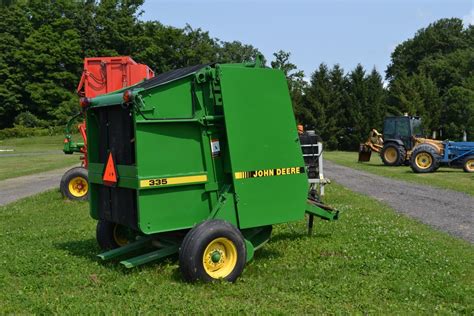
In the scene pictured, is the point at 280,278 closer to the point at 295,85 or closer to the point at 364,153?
the point at 364,153

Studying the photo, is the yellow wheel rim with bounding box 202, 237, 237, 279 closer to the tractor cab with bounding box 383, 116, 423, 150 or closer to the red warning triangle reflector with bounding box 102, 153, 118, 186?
the red warning triangle reflector with bounding box 102, 153, 118, 186

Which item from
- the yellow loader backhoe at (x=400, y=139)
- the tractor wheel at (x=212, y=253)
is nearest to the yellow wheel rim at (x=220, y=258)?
the tractor wheel at (x=212, y=253)

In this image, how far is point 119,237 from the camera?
7.70m

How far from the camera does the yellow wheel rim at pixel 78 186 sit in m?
13.9

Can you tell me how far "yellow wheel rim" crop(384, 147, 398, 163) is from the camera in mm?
28016

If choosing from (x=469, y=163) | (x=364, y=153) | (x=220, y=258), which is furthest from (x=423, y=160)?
(x=220, y=258)

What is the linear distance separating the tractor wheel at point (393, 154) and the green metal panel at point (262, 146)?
22168 millimetres

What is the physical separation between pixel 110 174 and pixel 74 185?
7.88 m

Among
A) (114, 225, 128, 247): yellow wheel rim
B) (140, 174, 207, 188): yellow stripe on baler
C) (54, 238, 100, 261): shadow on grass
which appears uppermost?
(140, 174, 207, 188): yellow stripe on baler

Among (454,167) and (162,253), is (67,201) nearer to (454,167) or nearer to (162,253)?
(162,253)

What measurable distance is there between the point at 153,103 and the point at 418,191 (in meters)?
11.9

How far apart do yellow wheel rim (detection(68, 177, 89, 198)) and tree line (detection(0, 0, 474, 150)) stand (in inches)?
1718

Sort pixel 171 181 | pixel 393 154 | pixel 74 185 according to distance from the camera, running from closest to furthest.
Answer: pixel 171 181
pixel 74 185
pixel 393 154

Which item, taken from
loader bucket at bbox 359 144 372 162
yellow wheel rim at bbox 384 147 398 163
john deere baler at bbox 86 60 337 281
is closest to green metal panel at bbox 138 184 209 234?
A: john deere baler at bbox 86 60 337 281
